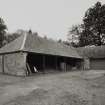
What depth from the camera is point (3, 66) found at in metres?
19.0

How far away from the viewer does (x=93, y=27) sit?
43.0m

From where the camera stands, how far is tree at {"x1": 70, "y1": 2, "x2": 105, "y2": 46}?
41781mm

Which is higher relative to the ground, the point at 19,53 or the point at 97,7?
the point at 97,7

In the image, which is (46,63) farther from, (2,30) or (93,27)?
(93,27)

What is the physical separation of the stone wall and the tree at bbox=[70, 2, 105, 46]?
28.6 metres

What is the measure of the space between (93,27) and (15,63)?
31857mm

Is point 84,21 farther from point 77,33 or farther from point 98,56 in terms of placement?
Answer: point 98,56

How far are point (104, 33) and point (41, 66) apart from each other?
26.6 m

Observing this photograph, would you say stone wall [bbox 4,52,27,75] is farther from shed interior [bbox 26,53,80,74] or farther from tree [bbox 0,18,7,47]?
tree [bbox 0,18,7,47]

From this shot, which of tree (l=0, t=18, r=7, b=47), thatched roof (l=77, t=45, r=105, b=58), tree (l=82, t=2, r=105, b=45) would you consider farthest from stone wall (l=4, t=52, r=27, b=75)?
tree (l=82, t=2, r=105, b=45)

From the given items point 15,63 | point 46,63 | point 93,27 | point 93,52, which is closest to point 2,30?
point 46,63

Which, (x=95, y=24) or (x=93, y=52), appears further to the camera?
Answer: (x=95, y=24)

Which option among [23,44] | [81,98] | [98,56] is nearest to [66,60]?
[98,56]

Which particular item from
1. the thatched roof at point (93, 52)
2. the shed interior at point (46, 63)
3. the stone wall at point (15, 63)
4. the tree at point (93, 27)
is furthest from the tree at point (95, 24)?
the stone wall at point (15, 63)
